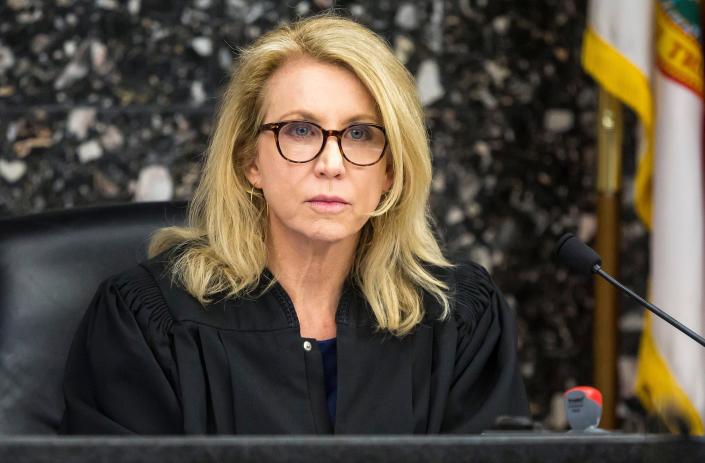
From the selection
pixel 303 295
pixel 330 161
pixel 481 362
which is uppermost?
pixel 330 161

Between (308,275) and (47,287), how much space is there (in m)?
0.44

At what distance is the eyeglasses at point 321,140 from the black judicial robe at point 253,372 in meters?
0.23

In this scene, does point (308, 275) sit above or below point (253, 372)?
above

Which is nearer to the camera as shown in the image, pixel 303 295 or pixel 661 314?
pixel 661 314

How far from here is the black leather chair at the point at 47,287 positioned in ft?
6.42

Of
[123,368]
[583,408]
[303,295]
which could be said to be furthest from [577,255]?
[123,368]

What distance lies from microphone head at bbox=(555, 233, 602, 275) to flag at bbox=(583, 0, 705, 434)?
4.17 feet

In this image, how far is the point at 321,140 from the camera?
194 cm

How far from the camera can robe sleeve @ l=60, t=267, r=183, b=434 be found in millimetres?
1863

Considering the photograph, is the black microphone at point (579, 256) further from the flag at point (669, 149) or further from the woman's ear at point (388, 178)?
the flag at point (669, 149)

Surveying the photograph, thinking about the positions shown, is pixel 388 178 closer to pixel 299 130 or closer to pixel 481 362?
pixel 299 130

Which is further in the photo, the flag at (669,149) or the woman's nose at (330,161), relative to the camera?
the flag at (669,149)

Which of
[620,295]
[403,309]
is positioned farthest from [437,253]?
[620,295]

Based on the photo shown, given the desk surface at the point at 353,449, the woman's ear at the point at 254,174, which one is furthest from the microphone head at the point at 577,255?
the desk surface at the point at 353,449
